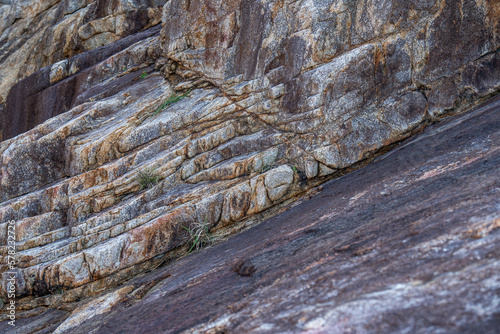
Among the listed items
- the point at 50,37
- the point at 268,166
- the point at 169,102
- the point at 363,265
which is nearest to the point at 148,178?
the point at 169,102

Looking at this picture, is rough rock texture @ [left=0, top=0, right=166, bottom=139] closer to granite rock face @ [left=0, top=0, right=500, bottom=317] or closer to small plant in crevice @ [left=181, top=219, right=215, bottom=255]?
granite rock face @ [left=0, top=0, right=500, bottom=317]

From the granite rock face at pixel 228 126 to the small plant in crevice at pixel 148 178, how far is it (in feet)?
0.14

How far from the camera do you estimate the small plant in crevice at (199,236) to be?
6.33 meters

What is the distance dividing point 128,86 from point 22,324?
224 inches

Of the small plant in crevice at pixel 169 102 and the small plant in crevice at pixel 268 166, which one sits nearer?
the small plant in crevice at pixel 268 166

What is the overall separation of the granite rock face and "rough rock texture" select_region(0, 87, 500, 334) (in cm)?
48

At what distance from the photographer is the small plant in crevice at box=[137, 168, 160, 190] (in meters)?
7.11

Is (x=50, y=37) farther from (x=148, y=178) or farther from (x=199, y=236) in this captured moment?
(x=199, y=236)

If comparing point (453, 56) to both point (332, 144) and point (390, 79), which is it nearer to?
point (390, 79)

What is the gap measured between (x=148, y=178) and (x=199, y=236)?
1564 millimetres

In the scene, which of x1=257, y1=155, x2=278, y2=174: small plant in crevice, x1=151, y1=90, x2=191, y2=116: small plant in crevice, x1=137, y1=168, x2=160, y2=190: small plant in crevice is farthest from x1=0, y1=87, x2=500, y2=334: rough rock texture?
x1=151, y1=90, x2=191, y2=116: small plant in crevice

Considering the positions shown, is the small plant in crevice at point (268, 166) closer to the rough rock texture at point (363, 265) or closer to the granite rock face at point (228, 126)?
the granite rock face at point (228, 126)

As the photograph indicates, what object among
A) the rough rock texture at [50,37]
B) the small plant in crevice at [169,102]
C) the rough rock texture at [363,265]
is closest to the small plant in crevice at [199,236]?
the rough rock texture at [363,265]

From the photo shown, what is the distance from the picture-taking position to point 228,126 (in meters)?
7.41
